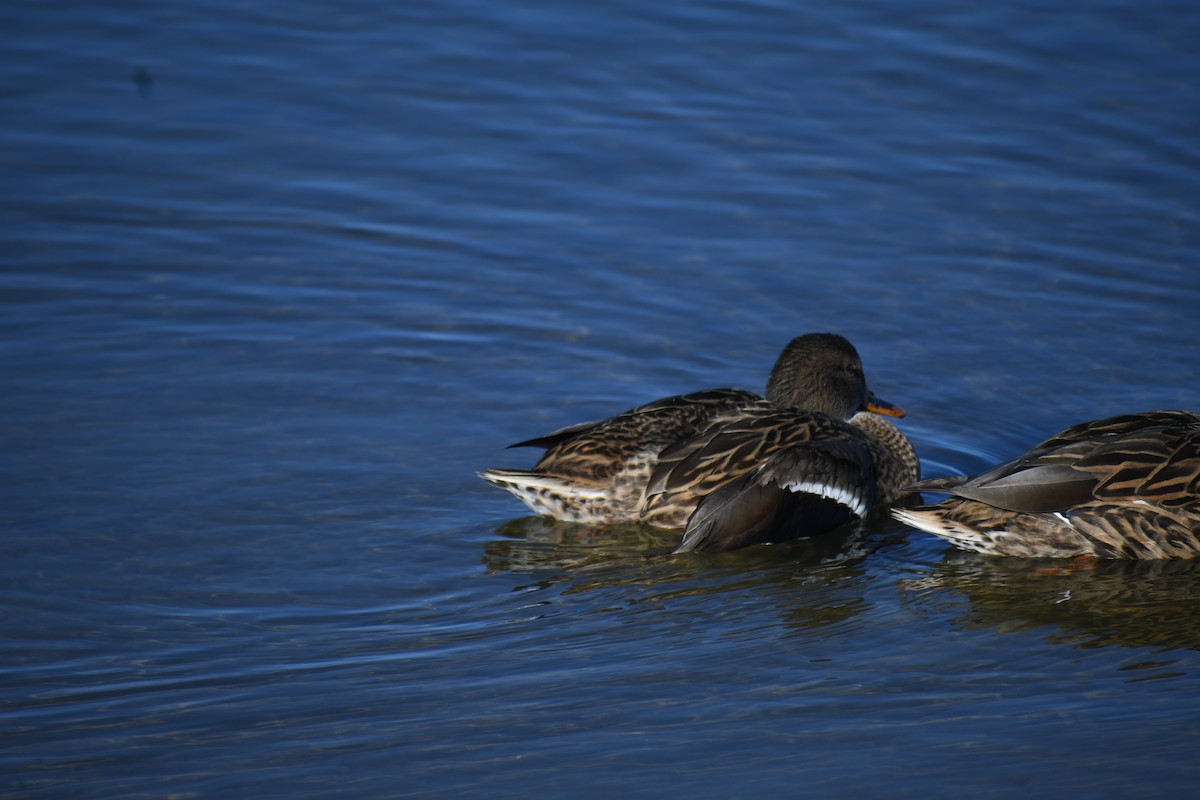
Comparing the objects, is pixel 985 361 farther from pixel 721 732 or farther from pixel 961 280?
pixel 721 732

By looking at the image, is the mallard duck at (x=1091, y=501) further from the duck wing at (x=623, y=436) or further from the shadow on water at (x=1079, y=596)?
the duck wing at (x=623, y=436)

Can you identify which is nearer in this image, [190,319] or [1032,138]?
[190,319]

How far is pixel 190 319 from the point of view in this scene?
35.8 feet

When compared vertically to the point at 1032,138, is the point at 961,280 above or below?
below

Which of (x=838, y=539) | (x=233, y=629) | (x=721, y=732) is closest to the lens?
(x=721, y=732)

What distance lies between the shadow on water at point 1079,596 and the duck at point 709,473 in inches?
28.5

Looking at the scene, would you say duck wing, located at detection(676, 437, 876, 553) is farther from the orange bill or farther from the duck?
the orange bill

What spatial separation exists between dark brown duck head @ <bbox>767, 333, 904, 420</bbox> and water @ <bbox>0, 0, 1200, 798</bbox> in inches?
23.6

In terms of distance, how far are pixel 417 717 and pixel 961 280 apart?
6.63 metres

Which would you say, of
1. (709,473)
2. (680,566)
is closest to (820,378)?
(709,473)

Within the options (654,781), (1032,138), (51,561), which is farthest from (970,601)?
(1032,138)

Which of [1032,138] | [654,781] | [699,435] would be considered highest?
[1032,138]

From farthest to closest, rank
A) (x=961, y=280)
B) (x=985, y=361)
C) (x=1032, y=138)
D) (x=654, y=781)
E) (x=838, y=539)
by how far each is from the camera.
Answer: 1. (x=1032, y=138)
2. (x=961, y=280)
3. (x=985, y=361)
4. (x=838, y=539)
5. (x=654, y=781)

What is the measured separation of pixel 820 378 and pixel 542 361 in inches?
74.6
